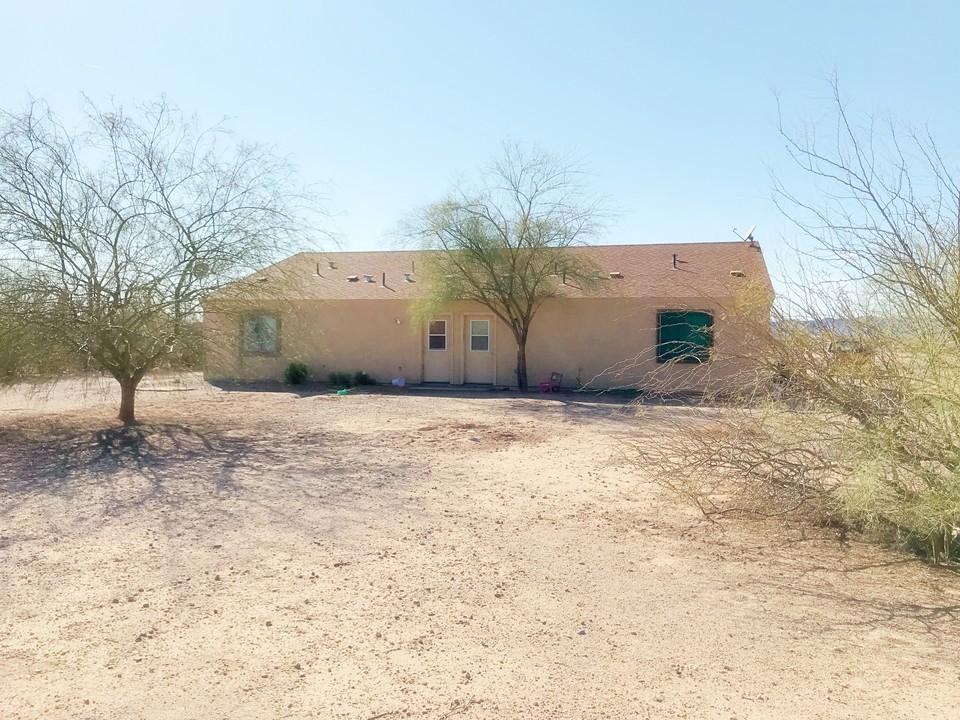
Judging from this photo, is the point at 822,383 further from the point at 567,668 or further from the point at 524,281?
the point at 524,281

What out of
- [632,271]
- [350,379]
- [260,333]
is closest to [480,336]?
[350,379]

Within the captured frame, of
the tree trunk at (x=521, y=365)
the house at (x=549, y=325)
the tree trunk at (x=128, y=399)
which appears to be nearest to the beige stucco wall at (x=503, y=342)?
the house at (x=549, y=325)

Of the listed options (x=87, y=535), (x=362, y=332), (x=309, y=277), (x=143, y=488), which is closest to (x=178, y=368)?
(x=309, y=277)

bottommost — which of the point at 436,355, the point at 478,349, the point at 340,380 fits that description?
the point at 340,380

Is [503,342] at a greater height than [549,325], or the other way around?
[549,325]

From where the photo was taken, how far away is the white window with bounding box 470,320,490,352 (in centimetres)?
2059

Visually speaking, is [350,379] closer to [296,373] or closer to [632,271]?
[296,373]

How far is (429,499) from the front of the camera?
7.55m

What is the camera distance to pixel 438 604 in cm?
473

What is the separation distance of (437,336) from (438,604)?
53.5 ft

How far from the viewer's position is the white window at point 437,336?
20.8 meters

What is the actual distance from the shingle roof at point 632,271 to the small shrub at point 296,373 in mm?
2090

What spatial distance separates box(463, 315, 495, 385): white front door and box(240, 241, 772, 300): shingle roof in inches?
72.9

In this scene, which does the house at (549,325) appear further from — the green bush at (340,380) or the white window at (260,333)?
the white window at (260,333)
